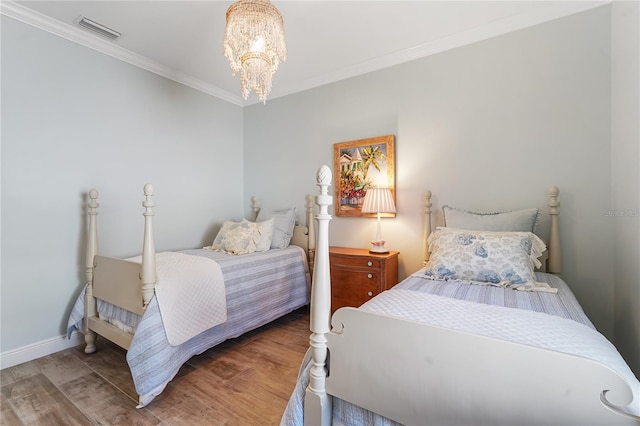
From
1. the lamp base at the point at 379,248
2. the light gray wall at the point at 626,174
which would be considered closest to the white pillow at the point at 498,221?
the light gray wall at the point at 626,174

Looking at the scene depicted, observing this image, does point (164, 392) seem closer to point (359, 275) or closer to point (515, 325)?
point (359, 275)

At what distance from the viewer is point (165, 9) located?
6.83ft

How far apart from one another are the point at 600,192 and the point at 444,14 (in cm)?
168

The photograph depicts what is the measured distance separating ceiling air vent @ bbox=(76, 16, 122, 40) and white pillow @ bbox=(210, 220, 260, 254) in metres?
1.92

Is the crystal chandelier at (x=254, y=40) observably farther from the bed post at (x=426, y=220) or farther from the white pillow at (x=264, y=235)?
the bed post at (x=426, y=220)

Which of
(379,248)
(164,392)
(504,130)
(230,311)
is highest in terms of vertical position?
(504,130)

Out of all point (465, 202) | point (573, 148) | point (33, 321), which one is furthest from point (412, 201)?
point (33, 321)

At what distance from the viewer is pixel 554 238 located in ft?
6.59

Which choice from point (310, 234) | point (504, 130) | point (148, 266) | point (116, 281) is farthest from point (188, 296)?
point (504, 130)

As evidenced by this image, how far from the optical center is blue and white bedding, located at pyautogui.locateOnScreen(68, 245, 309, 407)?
1603mm

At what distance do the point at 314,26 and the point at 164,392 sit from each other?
9.18ft

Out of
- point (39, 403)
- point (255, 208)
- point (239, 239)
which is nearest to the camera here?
point (39, 403)

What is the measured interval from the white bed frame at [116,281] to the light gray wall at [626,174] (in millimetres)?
2649

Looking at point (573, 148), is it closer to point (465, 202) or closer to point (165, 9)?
point (465, 202)
